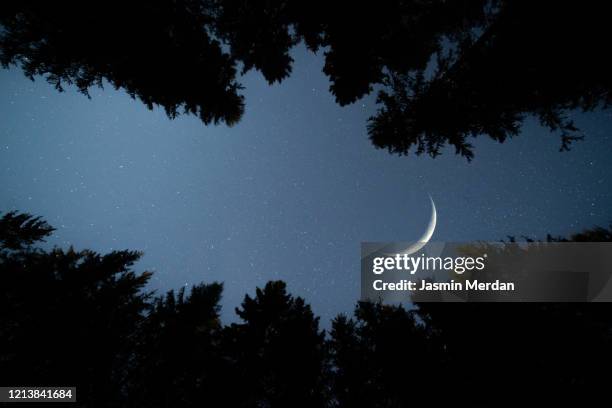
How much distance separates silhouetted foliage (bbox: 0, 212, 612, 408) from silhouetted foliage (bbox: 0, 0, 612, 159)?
19.5ft

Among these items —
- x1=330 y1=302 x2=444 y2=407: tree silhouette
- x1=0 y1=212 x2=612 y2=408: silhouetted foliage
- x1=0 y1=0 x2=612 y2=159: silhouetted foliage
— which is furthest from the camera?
x1=330 y1=302 x2=444 y2=407: tree silhouette

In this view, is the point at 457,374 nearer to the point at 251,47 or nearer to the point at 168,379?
the point at 168,379

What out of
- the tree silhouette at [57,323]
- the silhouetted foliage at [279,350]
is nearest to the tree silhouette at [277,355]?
→ the silhouetted foliage at [279,350]

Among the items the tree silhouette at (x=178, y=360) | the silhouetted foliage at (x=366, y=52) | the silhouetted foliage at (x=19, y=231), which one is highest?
the silhouetted foliage at (x=366, y=52)

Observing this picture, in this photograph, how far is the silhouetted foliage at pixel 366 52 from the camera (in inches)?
190

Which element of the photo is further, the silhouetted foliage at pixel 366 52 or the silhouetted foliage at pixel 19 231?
the silhouetted foliage at pixel 19 231

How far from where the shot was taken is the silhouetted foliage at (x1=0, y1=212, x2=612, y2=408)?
6812 millimetres

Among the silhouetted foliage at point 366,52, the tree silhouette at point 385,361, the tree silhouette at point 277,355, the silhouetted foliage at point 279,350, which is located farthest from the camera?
the tree silhouette at point 277,355

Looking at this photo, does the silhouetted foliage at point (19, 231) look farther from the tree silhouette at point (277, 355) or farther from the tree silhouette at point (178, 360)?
the tree silhouette at point (277, 355)

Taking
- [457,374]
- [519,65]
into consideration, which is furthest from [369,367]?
[519,65]

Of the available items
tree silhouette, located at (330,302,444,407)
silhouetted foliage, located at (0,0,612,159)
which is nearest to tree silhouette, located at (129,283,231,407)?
tree silhouette, located at (330,302,444,407)

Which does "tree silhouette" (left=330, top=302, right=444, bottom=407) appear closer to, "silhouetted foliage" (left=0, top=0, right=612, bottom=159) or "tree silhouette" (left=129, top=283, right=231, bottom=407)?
"tree silhouette" (left=129, top=283, right=231, bottom=407)

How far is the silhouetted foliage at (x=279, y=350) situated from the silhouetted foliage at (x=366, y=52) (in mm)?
5949

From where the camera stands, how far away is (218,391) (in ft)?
25.4
